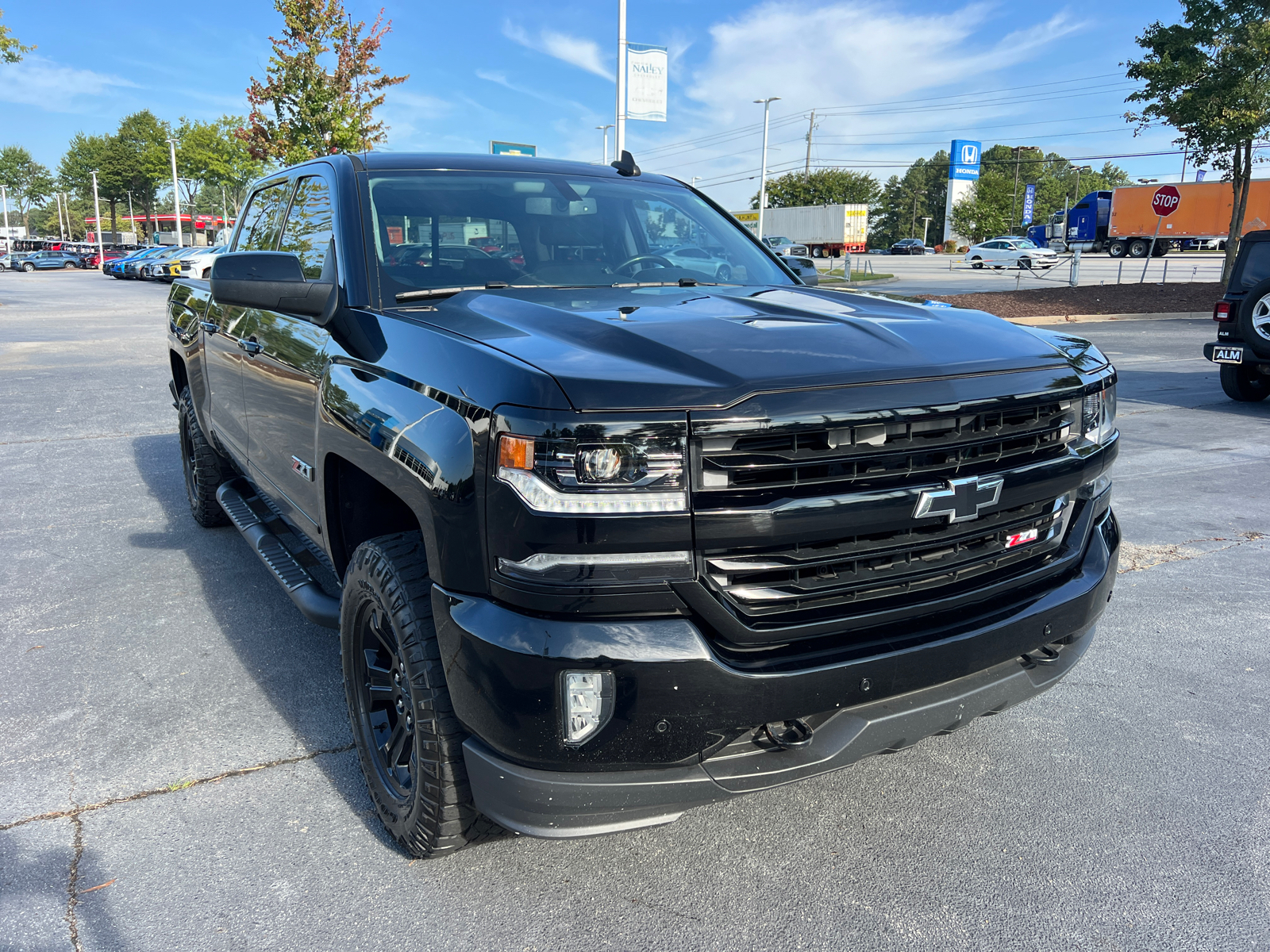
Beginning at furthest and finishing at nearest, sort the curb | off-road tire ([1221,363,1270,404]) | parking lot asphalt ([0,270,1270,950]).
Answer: the curb, off-road tire ([1221,363,1270,404]), parking lot asphalt ([0,270,1270,950])

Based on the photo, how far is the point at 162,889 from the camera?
7.72 feet

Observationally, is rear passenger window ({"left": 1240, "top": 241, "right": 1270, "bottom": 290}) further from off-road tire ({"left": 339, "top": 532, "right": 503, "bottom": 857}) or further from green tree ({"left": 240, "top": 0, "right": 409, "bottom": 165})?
green tree ({"left": 240, "top": 0, "right": 409, "bottom": 165})

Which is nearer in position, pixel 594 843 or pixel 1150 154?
pixel 594 843

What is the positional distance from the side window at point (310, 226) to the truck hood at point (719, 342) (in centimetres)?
69

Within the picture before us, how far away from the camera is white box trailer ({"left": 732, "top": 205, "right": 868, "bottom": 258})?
62.2m

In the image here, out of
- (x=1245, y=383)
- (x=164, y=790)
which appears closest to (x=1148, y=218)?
(x=1245, y=383)

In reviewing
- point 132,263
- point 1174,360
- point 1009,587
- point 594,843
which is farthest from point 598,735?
point 132,263

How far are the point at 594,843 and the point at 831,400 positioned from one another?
1409 mm

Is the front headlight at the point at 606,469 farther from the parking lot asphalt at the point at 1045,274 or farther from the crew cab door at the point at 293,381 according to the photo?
the parking lot asphalt at the point at 1045,274

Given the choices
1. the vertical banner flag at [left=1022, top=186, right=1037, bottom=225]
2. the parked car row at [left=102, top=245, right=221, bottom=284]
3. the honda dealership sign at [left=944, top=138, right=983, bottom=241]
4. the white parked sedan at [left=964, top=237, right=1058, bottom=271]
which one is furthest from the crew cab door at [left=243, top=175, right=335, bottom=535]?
the vertical banner flag at [left=1022, top=186, right=1037, bottom=225]

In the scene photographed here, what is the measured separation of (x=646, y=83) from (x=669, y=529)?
21564 mm

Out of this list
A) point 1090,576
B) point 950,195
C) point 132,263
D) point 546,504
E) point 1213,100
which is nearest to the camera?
point 546,504

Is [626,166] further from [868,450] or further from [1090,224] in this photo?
[1090,224]

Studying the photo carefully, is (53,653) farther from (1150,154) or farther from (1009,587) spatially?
(1150,154)
